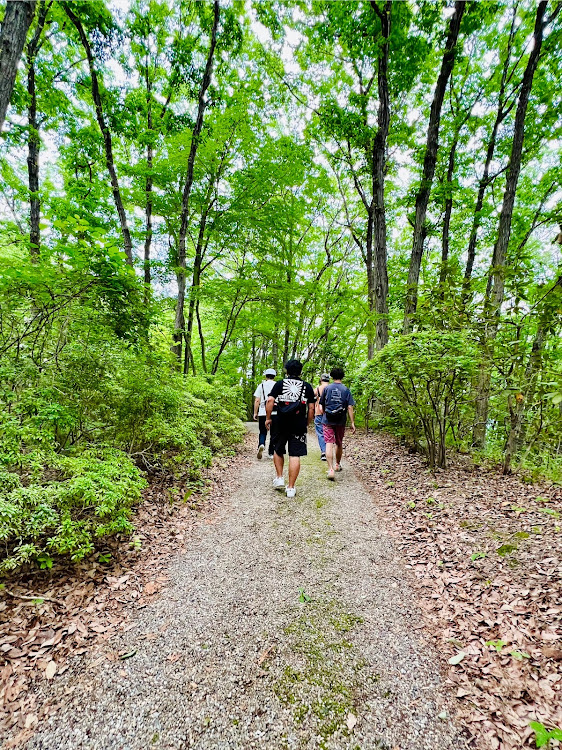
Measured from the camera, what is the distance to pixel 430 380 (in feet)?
16.7

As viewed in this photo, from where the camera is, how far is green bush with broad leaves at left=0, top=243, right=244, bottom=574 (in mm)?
2682

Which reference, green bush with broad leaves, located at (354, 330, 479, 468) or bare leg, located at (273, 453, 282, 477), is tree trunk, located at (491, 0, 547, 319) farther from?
bare leg, located at (273, 453, 282, 477)

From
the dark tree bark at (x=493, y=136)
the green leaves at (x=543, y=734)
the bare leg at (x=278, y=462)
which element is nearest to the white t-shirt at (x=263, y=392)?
the bare leg at (x=278, y=462)

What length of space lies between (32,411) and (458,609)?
4426 mm

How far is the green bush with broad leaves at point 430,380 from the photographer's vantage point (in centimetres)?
465

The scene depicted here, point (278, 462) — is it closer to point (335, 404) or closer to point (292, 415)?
point (292, 415)

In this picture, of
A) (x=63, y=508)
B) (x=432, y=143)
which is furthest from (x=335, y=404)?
(x=432, y=143)

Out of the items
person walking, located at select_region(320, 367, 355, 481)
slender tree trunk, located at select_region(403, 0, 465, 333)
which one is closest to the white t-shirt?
person walking, located at select_region(320, 367, 355, 481)

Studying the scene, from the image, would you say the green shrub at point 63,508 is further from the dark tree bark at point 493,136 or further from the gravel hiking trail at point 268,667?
the dark tree bark at point 493,136

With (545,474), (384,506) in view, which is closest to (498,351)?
(545,474)

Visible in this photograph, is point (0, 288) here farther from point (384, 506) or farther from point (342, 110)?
point (342, 110)

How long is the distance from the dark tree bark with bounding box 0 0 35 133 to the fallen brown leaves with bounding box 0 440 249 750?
195 inches

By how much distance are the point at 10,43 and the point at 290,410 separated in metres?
5.63

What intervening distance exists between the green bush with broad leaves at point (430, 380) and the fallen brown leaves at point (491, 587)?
3.55 ft
